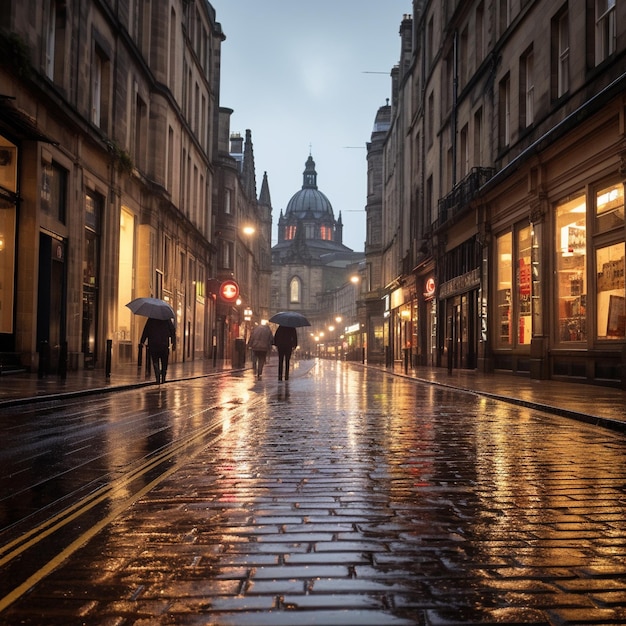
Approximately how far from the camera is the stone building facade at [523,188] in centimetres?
1691

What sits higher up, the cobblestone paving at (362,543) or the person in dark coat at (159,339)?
the person in dark coat at (159,339)

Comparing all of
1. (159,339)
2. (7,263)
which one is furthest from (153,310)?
(7,263)

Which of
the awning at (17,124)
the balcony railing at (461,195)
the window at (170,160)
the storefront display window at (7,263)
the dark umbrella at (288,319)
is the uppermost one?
the window at (170,160)

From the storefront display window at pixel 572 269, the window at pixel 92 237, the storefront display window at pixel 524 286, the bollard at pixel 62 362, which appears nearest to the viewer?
the bollard at pixel 62 362

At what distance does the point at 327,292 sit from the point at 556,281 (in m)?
126

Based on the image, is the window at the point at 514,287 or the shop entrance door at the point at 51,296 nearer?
the shop entrance door at the point at 51,296

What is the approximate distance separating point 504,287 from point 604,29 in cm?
967

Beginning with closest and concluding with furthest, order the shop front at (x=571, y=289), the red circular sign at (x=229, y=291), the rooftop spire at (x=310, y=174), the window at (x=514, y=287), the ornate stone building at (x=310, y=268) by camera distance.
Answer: the shop front at (x=571, y=289) < the window at (x=514, y=287) < the red circular sign at (x=229, y=291) < the ornate stone building at (x=310, y=268) < the rooftop spire at (x=310, y=174)

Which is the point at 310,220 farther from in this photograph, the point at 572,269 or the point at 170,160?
the point at 572,269

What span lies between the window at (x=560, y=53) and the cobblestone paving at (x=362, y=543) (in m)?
15.2

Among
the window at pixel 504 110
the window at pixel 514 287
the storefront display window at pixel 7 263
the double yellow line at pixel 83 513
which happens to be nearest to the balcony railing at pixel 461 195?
the window at pixel 504 110

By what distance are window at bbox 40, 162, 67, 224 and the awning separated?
4.44 ft

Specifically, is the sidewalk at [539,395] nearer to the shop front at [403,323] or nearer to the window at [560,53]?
the window at [560,53]

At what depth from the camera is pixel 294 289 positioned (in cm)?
15850
